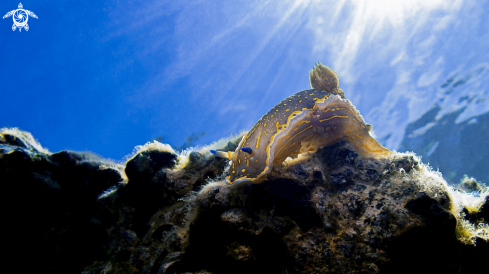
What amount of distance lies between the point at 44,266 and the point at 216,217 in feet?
9.31

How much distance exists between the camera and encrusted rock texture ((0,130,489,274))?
200 centimetres

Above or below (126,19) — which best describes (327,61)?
below

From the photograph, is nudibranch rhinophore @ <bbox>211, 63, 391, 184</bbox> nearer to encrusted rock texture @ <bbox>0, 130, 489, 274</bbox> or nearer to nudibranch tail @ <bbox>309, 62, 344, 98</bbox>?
encrusted rock texture @ <bbox>0, 130, 489, 274</bbox>

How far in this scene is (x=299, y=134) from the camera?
3.23 meters

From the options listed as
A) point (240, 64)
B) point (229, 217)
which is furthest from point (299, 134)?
point (240, 64)

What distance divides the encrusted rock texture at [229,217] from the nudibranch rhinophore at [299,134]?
20 centimetres

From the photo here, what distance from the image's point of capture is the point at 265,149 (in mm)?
3016

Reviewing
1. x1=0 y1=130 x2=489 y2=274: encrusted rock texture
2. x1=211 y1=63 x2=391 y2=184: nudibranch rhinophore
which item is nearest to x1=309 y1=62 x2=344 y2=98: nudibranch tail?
x1=211 y1=63 x2=391 y2=184: nudibranch rhinophore


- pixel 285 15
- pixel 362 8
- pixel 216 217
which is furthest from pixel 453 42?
pixel 216 217

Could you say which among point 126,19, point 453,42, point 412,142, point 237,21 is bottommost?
point 412,142

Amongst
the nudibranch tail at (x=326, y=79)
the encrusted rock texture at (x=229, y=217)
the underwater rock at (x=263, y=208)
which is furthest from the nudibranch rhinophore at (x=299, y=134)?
the nudibranch tail at (x=326, y=79)

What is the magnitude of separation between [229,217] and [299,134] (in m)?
1.71

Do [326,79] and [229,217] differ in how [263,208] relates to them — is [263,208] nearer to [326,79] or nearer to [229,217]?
[229,217]

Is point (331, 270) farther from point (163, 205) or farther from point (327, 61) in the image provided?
point (327, 61)
